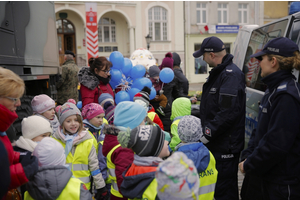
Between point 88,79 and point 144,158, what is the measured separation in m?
2.24

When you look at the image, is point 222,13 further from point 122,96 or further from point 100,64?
point 100,64

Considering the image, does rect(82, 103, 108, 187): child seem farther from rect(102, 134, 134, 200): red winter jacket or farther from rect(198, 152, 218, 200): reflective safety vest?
rect(198, 152, 218, 200): reflective safety vest

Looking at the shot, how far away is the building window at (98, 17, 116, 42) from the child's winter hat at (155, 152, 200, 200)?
26.4m

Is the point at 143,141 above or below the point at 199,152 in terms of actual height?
above

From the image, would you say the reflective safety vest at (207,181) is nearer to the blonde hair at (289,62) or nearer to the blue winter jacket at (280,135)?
the blue winter jacket at (280,135)

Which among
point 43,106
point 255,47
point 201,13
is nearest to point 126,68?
point 43,106

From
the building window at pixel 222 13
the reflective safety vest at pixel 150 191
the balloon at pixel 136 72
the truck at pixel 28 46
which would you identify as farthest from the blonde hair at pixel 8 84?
the building window at pixel 222 13

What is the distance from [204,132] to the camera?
9.78ft

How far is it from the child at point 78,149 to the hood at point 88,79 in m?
0.93

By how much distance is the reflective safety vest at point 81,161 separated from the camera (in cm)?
281

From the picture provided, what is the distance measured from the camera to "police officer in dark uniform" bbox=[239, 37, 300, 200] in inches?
83.4

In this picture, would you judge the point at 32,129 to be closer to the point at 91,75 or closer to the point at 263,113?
the point at 91,75

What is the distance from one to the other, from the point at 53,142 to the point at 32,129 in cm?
45

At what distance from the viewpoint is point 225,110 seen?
288cm
